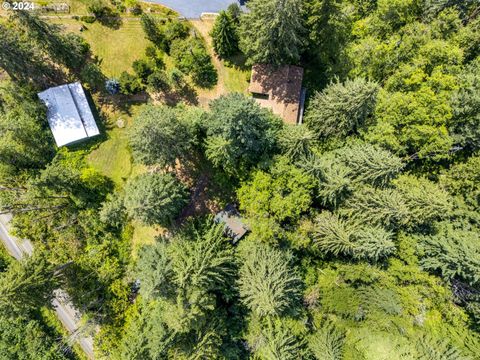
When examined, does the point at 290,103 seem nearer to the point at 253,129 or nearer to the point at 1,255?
the point at 253,129

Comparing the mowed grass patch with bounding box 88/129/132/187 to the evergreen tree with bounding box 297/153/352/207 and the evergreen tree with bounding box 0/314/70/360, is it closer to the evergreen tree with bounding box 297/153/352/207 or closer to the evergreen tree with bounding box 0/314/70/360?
the evergreen tree with bounding box 0/314/70/360

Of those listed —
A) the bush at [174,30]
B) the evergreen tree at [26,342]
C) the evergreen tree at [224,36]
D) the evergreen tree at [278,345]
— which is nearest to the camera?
the evergreen tree at [278,345]

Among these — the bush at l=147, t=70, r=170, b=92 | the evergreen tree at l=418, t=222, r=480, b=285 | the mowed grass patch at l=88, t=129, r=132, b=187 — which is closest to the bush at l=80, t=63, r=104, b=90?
the bush at l=147, t=70, r=170, b=92

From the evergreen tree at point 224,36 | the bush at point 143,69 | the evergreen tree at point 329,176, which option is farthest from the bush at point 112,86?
the evergreen tree at point 329,176

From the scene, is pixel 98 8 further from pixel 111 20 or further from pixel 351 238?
pixel 351 238

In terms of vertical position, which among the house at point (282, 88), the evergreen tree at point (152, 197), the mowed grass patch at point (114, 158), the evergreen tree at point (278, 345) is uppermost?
the house at point (282, 88)

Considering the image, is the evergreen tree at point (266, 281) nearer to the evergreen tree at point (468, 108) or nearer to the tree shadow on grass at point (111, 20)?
the evergreen tree at point (468, 108)

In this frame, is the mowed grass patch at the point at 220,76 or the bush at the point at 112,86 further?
the mowed grass patch at the point at 220,76
